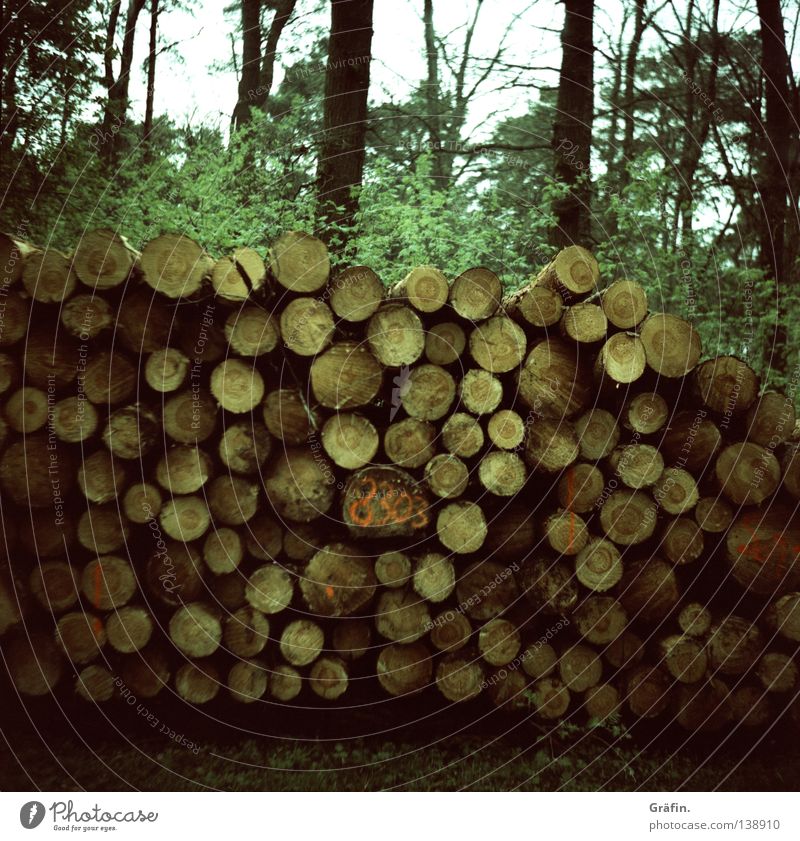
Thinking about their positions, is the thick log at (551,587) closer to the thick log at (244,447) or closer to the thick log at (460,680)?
the thick log at (460,680)

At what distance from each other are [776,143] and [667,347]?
4499 millimetres

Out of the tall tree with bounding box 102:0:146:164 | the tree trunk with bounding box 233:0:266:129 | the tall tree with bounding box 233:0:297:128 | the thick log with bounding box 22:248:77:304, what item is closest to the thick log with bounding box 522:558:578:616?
the thick log with bounding box 22:248:77:304

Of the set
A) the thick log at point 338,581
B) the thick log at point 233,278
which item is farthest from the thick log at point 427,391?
the thick log at point 233,278

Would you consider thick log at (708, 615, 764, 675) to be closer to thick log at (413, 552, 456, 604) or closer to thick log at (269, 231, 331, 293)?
thick log at (413, 552, 456, 604)

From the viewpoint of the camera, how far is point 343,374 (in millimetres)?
3320

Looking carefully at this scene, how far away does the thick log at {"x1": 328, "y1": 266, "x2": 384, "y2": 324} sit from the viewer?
330 centimetres

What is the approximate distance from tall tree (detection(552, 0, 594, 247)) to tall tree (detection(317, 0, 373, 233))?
62.8 inches

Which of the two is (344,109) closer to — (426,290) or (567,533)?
(426,290)

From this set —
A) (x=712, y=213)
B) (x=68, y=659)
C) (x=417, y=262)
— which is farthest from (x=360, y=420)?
(x=712, y=213)

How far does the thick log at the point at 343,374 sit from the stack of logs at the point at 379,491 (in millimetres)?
13

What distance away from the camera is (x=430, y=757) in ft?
10.9

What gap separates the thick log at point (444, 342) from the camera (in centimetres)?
339
